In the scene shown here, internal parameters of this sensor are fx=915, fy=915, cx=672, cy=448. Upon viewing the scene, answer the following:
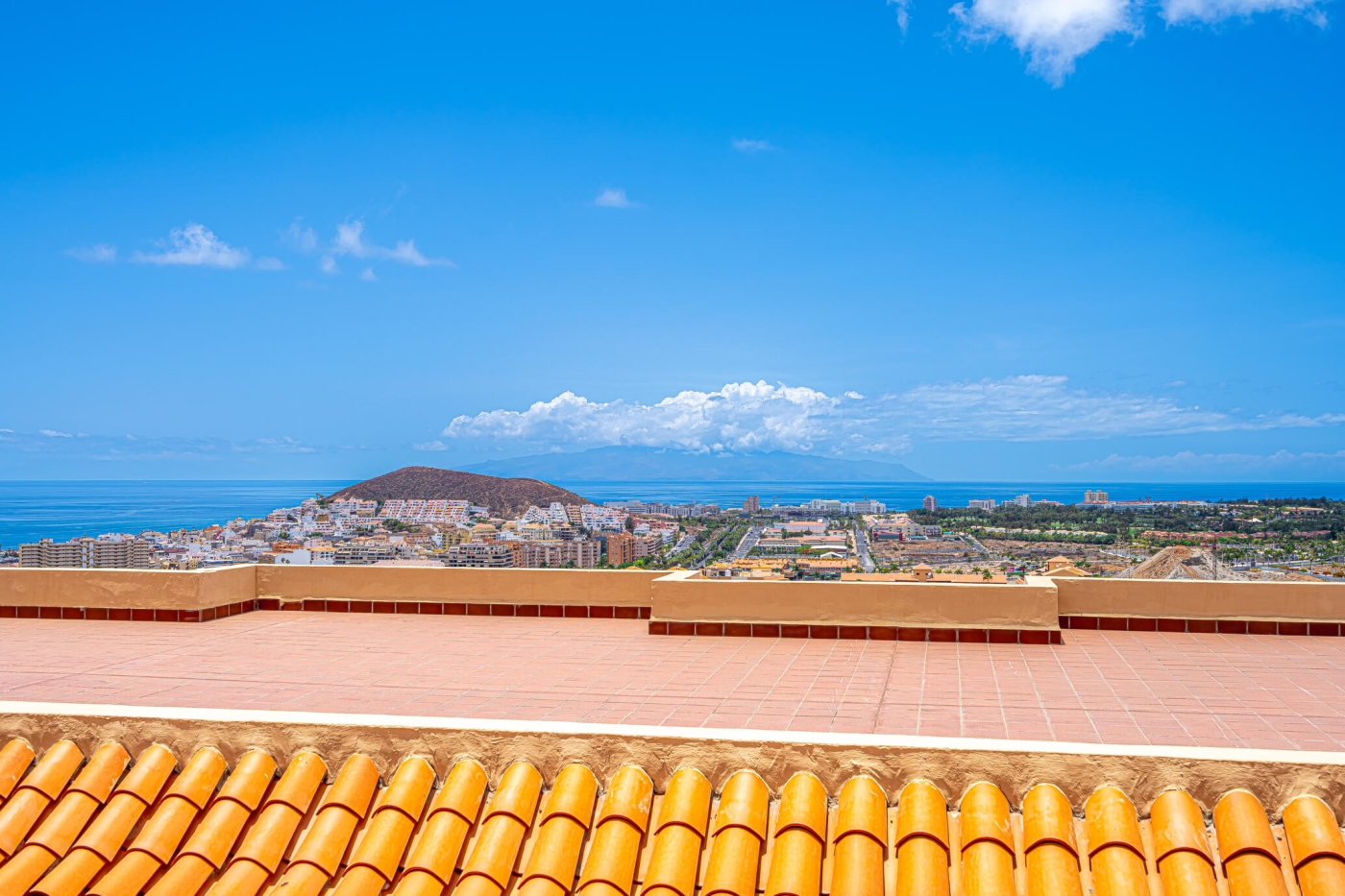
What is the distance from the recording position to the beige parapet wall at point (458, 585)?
9633mm

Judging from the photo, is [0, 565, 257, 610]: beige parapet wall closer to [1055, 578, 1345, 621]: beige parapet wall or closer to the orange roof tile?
the orange roof tile

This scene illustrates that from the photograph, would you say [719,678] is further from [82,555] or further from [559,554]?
[559,554]

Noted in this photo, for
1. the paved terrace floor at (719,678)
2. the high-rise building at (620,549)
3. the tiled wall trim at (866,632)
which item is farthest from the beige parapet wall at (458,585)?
the high-rise building at (620,549)

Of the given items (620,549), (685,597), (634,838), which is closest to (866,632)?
(685,597)

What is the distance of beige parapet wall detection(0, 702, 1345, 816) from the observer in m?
3.42

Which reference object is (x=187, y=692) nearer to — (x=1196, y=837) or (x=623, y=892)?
(x=623, y=892)

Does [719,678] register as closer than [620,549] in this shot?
Yes

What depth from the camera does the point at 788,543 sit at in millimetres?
22781

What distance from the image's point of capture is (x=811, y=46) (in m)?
33.1

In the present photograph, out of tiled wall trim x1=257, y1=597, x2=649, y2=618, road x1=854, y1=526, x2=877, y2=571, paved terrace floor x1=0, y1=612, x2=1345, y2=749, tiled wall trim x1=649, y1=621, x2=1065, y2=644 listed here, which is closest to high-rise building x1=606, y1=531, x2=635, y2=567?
road x1=854, y1=526, x2=877, y2=571

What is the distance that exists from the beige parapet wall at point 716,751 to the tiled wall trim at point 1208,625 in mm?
5708

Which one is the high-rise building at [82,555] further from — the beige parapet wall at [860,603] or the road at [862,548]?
the road at [862,548]

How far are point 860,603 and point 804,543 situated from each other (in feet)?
45.1

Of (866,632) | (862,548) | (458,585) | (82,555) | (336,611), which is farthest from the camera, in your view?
(862,548)
